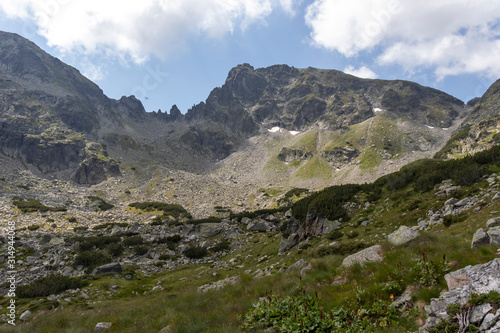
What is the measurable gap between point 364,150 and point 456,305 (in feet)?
552

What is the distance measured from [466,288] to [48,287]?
31154 millimetres

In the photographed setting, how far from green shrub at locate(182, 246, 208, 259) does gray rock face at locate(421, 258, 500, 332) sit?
34.2 m

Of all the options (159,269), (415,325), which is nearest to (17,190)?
A: (159,269)

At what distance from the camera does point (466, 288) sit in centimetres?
579

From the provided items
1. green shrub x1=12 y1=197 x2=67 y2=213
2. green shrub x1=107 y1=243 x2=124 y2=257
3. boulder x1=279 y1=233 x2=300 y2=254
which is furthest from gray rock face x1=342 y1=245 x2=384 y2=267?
green shrub x1=12 y1=197 x2=67 y2=213

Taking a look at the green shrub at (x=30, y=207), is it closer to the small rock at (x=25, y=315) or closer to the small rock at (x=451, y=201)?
the small rock at (x=25, y=315)

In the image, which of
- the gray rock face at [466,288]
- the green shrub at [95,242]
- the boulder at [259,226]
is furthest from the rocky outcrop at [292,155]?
the gray rock face at [466,288]

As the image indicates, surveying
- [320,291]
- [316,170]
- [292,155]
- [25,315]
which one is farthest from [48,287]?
[292,155]

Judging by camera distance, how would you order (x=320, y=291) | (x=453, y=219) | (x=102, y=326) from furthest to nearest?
(x=453, y=219) < (x=102, y=326) < (x=320, y=291)

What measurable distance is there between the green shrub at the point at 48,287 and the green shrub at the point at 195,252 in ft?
46.2

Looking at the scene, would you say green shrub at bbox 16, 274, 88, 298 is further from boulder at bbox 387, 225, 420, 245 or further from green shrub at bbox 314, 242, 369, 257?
boulder at bbox 387, 225, 420, 245

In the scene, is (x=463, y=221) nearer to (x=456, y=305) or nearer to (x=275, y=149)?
(x=456, y=305)

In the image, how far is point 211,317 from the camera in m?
9.20

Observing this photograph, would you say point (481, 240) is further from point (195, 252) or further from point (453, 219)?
point (195, 252)
